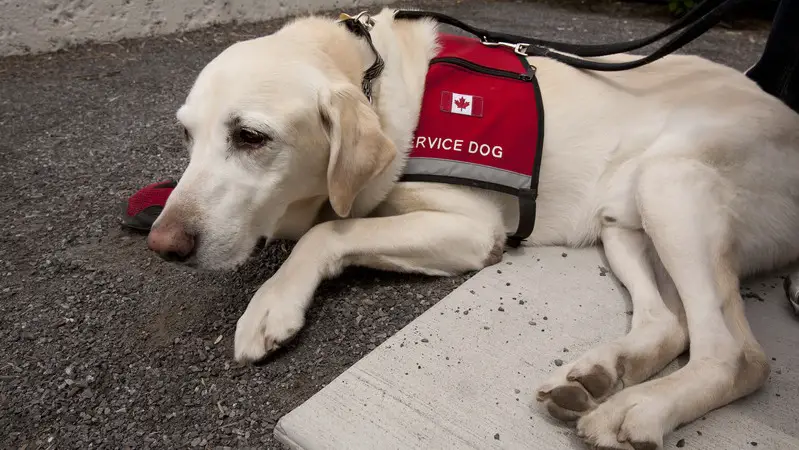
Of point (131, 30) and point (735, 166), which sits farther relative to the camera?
point (131, 30)

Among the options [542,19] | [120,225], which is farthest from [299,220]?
[542,19]

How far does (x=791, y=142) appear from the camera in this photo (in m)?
1.84

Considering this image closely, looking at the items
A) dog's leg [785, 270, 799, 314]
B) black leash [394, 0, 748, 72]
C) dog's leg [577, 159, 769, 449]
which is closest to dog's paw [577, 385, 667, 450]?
dog's leg [577, 159, 769, 449]

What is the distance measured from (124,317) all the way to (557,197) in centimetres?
150

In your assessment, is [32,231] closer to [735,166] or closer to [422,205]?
[422,205]

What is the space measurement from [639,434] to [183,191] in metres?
1.25

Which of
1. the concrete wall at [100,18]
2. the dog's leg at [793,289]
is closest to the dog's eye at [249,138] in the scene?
the dog's leg at [793,289]

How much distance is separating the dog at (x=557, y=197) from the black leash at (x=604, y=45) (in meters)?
0.05

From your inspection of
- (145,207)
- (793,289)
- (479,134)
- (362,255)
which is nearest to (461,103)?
(479,134)

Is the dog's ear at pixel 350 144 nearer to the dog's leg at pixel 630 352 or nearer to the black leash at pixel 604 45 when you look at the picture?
the black leash at pixel 604 45

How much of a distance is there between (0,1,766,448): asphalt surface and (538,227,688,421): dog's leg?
→ 1.78 ft

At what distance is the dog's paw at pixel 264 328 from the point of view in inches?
61.1

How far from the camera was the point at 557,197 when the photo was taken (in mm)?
2020

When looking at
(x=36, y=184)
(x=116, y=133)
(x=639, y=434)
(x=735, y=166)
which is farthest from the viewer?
(x=116, y=133)
